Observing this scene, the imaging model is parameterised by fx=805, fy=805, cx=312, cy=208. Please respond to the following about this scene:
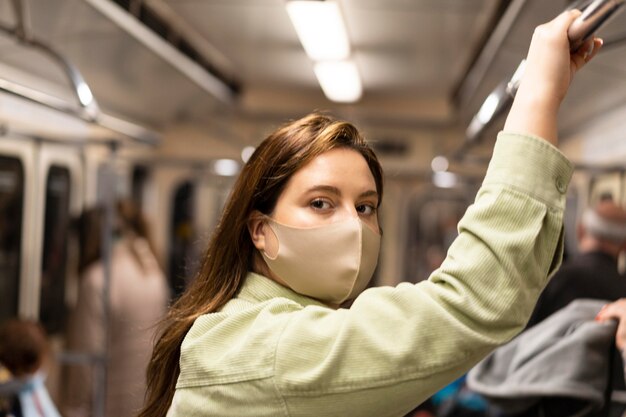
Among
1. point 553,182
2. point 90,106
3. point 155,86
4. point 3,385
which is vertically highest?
point 155,86

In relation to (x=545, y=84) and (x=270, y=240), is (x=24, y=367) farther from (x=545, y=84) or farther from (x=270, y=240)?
(x=545, y=84)

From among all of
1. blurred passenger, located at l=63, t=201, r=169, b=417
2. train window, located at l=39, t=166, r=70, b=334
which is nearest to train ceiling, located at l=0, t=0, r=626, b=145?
train window, located at l=39, t=166, r=70, b=334

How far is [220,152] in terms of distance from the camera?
31.2ft

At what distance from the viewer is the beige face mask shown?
123 centimetres

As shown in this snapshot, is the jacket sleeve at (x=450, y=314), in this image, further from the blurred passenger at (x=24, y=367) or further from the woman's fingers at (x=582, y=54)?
the blurred passenger at (x=24, y=367)

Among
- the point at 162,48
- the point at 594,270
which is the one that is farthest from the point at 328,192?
the point at 162,48

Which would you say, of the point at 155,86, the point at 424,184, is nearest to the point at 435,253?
the point at 424,184

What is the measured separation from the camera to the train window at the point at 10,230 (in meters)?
4.79

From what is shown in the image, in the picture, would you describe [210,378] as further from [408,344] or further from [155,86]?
[155,86]

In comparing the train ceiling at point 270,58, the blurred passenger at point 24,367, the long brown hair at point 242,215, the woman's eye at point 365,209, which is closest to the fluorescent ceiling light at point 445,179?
the train ceiling at point 270,58

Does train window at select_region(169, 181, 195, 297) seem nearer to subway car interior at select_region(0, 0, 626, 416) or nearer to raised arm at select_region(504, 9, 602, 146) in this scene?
subway car interior at select_region(0, 0, 626, 416)

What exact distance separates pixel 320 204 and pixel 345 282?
127 millimetres

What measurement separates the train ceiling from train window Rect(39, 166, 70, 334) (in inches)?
30.1

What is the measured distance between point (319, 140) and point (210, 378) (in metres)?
0.40
